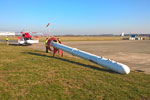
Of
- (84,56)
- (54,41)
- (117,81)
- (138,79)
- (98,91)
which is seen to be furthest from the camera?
(54,41)

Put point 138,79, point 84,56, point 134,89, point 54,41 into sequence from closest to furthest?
point 134,89 → point 138,79 → point 84,56 → point 54,41

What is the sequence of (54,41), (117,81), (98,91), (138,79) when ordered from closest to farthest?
1. (98,91)
2. (117,81)
3. (138,79)
4. (54,41)

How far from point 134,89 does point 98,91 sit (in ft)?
6.36

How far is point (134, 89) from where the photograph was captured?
21.2ft

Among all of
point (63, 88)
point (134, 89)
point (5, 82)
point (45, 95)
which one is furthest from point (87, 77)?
point (5, 82)

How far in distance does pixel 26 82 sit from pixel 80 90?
2954mm

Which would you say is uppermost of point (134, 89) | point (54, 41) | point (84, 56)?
point (54, 41)

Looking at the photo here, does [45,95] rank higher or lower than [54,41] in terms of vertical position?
lower

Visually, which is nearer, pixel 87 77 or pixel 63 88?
pixel 63 88

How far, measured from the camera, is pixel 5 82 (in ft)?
22.1

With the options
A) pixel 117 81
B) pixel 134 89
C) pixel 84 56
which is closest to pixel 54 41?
pixel 84 56

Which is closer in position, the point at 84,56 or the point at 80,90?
the point at 80,90

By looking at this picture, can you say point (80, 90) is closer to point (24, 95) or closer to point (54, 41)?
point (24, 95)

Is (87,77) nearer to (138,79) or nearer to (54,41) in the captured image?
(138,79)
